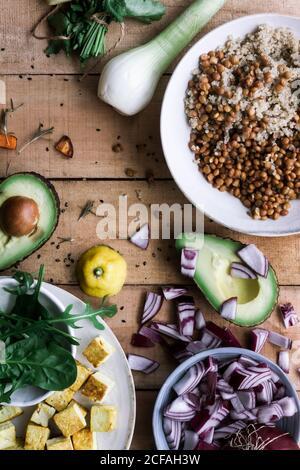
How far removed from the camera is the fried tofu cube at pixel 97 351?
1.55 m

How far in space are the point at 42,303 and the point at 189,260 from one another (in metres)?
0.38

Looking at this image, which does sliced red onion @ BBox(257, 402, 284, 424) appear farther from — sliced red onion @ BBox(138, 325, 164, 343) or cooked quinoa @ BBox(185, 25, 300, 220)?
cooked quinoa @ BBox(185, 25, 300, 220)

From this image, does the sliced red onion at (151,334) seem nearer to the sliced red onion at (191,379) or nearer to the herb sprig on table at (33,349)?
the sliced red onion at (191,379)

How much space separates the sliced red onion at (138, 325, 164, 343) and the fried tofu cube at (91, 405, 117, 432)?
206mm

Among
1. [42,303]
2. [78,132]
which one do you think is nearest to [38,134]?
[78,132]

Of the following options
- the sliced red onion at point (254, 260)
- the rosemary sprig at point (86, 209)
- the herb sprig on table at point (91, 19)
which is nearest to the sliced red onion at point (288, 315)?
the sliced red onion at point (254, 260)

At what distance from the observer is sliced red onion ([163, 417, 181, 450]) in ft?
5.13

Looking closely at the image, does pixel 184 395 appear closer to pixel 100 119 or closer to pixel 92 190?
pixel 92 190

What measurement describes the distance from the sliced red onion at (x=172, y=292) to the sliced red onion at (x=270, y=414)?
1.18 ft

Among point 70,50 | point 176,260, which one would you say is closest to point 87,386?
point 176,260

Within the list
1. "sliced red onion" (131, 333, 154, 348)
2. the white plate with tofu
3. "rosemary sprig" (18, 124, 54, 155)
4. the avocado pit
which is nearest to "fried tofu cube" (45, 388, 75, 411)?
the white plate with tofu

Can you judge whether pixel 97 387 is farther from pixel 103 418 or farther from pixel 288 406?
pixel 288 406

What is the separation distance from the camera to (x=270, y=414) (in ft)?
5.02

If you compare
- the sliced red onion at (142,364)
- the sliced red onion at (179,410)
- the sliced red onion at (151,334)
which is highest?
the sliced red onion at (151,334)
